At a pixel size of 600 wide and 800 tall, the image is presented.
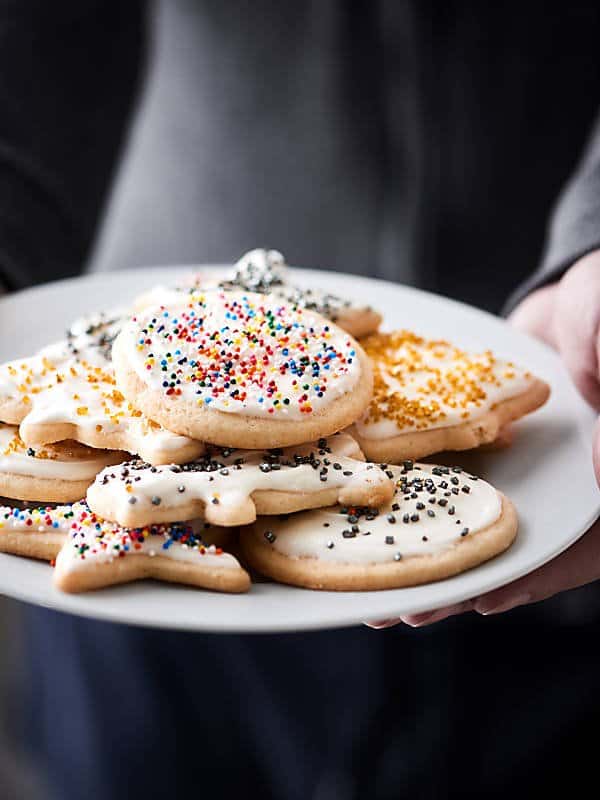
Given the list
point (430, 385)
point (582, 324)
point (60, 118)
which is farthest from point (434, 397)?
point (60, 118)

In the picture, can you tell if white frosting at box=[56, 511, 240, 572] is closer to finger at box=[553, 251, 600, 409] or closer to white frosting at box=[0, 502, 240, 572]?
white frosting at box=[0, 502, 240, 572]

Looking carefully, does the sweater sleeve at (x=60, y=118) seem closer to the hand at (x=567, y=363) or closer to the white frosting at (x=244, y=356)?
the white frosting at (x=244, y=356)

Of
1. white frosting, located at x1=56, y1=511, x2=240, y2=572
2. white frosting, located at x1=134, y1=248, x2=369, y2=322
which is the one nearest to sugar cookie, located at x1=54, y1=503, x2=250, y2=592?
white frosting, located at x1=56, y1=511, x2=240, y2=572

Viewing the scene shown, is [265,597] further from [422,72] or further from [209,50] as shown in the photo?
[209,50]

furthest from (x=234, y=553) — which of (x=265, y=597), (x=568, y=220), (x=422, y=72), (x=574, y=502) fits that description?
(x=422, y=72)

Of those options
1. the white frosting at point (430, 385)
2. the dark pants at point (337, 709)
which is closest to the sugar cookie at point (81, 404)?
the white frosting at point (430, 385)

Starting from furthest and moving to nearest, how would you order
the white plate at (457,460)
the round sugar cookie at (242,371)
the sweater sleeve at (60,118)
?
the sweater sleeve at (60,118), the round sugar cookie at (242,371), the white plate at (457,460)
